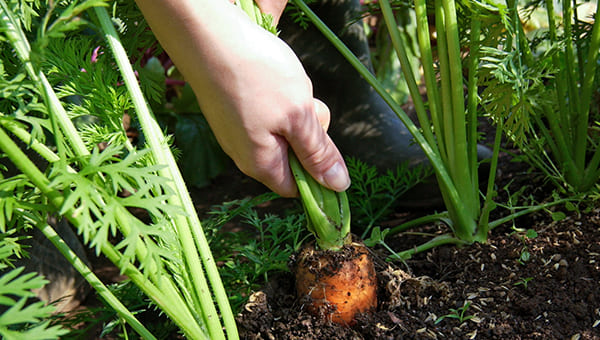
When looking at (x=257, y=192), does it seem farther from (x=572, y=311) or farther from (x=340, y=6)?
(x=572, y=311)

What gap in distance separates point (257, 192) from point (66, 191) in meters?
1.35

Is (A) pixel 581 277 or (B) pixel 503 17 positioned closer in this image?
(B) pixel 503 17

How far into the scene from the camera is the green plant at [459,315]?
92cm

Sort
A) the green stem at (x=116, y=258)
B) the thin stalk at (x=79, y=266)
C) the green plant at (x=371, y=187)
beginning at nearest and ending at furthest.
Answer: the green stem at (x=116, y=258) < the thin stalk at (x=79, y=266) < the green plant at (x=371, y=187)

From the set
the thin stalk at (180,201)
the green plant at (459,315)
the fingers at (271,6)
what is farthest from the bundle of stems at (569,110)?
the thin stalk at (180,201)

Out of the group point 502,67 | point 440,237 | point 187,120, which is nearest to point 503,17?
point 502,67

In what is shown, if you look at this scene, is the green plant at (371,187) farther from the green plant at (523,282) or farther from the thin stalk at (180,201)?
the thin stalk at (180,201)

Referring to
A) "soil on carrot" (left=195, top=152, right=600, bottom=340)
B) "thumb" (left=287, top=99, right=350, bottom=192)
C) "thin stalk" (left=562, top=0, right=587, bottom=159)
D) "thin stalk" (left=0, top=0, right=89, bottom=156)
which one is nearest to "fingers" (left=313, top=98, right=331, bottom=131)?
"thumb" (left=287, top=99, right=350, bottom=192)

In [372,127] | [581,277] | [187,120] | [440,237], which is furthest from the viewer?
[187,120]

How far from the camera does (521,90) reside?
888 mm

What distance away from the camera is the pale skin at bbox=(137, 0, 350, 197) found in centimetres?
75

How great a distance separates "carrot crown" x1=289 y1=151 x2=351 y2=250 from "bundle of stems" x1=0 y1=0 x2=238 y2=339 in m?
0.20

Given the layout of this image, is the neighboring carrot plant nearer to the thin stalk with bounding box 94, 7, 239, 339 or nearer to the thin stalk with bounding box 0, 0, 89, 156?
the thin stalk with bounding box 94, 7, 239, 339

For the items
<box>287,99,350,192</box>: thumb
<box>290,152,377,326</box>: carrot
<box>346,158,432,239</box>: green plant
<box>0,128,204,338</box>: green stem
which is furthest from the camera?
<box>346,158,432,239</box>: green plant
